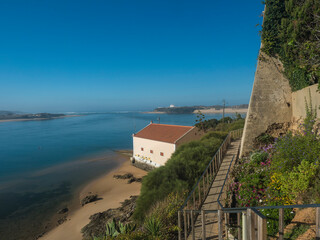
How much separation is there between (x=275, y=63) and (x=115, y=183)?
1937 centimetres

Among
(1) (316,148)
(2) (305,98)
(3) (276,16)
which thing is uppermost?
(3) (276,16)

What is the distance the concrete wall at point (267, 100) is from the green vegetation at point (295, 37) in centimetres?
37

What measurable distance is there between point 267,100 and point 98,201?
52.7 ft

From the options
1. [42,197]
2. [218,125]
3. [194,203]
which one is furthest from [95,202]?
[218,125]

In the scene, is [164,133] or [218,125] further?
[218,125]

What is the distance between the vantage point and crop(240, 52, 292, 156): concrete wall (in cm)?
926

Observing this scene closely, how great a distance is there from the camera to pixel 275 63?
9.27 metres

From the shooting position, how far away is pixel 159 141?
23.5 m

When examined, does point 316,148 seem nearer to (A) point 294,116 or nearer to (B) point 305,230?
(B) point 305,230

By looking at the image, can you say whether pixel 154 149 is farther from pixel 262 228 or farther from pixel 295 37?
pixel 262 228

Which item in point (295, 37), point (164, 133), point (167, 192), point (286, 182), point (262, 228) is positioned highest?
point (295, 37)

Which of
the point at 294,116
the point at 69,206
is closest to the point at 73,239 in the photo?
the point at 69,206

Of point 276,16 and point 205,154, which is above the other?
point 276,16

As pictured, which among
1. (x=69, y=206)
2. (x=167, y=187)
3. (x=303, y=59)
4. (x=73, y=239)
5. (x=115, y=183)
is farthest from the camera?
(x=115, y=183)
